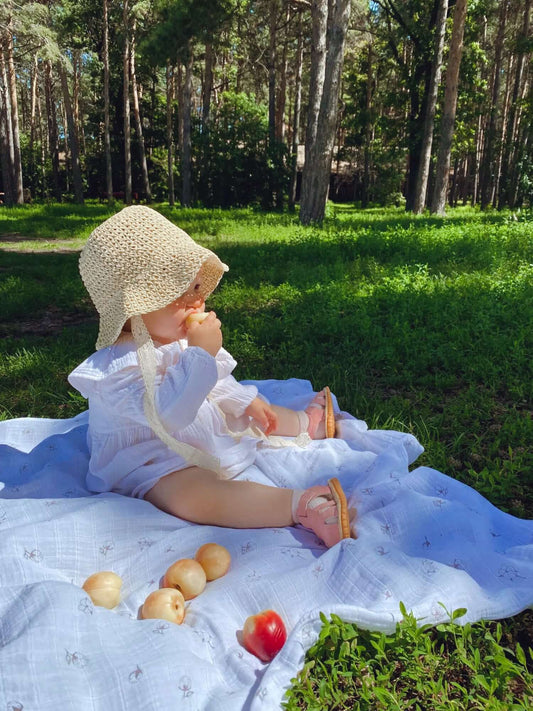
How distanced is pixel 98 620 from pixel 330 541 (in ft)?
3.11

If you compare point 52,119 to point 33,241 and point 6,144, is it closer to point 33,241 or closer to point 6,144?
point 6,144

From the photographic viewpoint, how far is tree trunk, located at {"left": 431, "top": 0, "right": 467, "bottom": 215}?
14.2m

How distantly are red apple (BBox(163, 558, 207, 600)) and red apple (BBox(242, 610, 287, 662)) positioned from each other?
0.27m

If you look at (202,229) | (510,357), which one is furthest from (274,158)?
(510,357)

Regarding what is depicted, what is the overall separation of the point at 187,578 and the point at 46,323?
4.69 meters

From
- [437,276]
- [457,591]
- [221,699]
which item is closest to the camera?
[221,699]

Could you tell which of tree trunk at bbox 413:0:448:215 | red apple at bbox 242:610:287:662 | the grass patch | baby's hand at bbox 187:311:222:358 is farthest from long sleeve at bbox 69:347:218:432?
tree trunk at bbox 413:0:448:215

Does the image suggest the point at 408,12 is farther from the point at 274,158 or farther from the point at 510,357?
the point at 510,357

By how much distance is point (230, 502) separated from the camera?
2.46m

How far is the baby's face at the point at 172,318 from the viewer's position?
2637 mm

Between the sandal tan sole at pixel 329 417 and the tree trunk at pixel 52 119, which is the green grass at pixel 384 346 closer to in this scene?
the sandal tan sole at pixel 329 417

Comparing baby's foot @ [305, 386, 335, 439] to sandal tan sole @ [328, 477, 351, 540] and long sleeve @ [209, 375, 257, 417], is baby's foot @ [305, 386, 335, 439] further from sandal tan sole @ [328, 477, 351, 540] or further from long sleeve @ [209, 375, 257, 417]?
sandal tan sole @ [328, 477, 351, 540]

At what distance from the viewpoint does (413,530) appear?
237cm

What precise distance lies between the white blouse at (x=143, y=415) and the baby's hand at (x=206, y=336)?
4.4 inches
